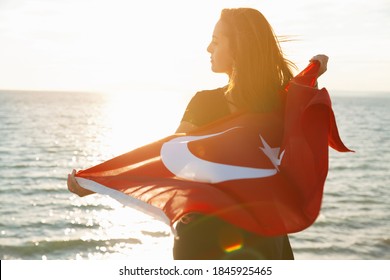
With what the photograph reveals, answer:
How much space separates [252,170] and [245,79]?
48cm

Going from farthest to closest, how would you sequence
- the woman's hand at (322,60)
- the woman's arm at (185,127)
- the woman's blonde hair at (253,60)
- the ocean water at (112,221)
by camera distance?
1. the ocean water at (112,221)
2. the woman's hand at (322,60)
3. the woman's arm at (185,127)
4. the woman's blonde hair at (253,60)

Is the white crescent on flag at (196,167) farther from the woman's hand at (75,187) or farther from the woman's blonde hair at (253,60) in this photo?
the woman's hand at (75,187)

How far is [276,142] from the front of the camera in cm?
328

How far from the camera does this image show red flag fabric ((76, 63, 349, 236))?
10.00ft

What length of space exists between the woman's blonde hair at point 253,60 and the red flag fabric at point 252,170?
0.08 metres

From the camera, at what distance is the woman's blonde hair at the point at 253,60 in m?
3.20

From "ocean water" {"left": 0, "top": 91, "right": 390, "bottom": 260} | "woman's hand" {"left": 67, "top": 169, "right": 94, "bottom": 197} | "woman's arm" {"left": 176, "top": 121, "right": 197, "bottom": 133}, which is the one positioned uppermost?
"woman's arm" {"left": 176, "top": 121, "right": 197, "bottom": 133}

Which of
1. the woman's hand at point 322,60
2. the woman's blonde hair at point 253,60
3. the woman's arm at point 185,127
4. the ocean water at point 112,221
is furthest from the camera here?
the ocean water at point 112,221

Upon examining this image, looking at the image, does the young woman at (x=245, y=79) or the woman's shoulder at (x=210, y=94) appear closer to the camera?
the young woman at (x=245, y=79)

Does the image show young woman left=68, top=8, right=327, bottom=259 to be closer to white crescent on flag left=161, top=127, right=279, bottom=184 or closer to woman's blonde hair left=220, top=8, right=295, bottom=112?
woman's blonde hair left=220, top=8, right=295, bottom=112

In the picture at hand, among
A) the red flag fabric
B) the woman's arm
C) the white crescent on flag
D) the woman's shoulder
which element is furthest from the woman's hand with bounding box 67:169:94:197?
the woman's shoulder

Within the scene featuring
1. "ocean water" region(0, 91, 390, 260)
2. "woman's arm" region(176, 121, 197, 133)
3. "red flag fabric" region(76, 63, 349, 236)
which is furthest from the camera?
"ocean water" region(0, 91, 390, 260)

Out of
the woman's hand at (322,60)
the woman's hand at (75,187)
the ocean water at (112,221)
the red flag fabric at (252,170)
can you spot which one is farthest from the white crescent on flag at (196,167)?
the ocean water at (112,221)

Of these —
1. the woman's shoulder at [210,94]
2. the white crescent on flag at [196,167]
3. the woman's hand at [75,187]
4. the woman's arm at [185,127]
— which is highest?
the woman's shoulder at [210,94]
